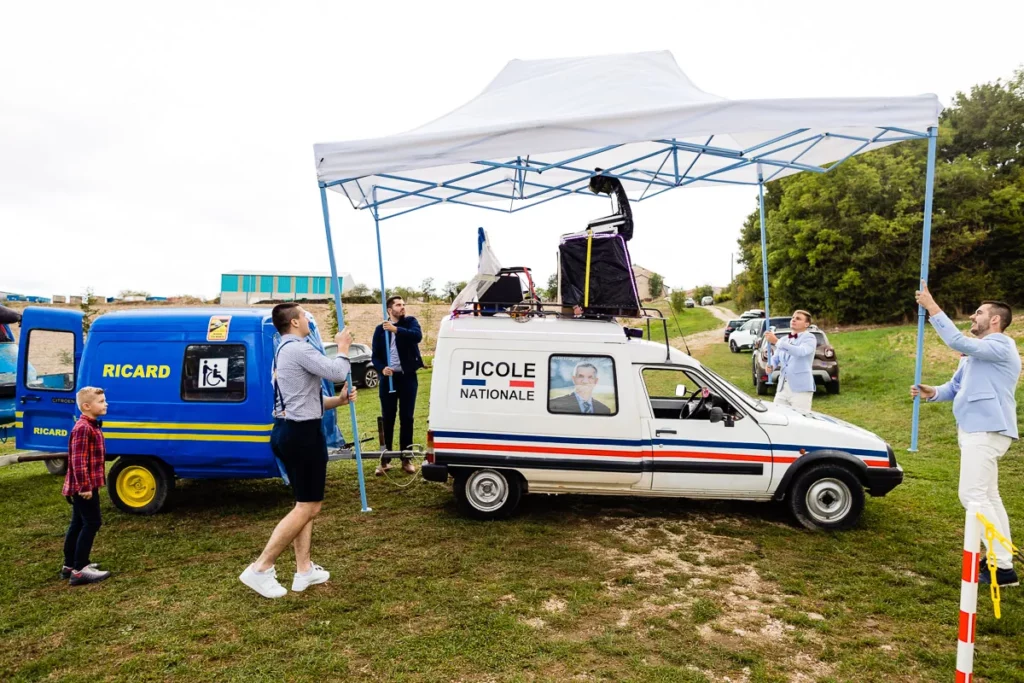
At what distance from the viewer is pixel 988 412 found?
4414 millimetres

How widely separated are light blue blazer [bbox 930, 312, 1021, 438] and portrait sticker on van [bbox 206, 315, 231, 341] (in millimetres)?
5967

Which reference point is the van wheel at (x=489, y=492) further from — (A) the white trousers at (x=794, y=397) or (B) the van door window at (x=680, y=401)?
(A) the white trousers at (x=794, y=397)

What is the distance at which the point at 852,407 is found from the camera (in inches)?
492

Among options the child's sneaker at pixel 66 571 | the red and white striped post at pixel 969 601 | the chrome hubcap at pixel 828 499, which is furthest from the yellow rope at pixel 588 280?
the child's sneaker at pixel 66 571

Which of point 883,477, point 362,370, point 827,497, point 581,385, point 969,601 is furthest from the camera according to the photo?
point 362,370

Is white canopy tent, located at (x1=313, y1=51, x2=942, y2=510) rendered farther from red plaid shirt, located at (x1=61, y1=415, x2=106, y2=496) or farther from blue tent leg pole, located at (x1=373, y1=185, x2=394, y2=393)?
red plaid shirt, located at (x1=61, y1=415, x2=106, y2=496)

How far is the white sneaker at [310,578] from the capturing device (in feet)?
14.8

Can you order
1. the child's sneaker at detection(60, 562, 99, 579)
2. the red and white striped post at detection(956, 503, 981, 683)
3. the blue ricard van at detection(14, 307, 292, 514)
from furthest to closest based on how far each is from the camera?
the blue ricard van at detection(14, 307, 292, 514), the child's sneaker at detection(60, 562, 99, 579), the red and white striped post at detection(956, 503, 981, 683)

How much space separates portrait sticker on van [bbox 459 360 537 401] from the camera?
5777 mm

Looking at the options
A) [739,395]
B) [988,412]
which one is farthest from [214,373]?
[988,412]

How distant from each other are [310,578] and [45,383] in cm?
527

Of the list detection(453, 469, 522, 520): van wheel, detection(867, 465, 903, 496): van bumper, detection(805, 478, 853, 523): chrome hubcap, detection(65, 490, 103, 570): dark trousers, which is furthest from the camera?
detection(453, 469, 522, 520): van wheel

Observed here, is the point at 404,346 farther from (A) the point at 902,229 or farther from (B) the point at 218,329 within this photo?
(A) the point at 902,229


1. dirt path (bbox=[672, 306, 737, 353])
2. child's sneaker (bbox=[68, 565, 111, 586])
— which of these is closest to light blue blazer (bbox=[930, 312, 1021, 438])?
child's sneaker (bbox=[68, 565, 111, 586])
